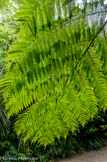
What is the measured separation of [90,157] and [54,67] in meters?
4.71

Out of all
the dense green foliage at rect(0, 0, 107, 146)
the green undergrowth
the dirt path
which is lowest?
the dirt path

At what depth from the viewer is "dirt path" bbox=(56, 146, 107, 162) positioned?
161 inches

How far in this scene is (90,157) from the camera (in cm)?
424

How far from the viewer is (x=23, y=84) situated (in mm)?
358

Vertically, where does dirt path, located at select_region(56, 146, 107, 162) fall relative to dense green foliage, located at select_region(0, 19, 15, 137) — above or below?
below

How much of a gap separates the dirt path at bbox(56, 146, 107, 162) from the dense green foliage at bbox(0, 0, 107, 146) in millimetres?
4217

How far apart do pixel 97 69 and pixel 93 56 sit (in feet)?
0.14

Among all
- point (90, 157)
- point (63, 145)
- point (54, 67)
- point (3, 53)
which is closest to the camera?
point (54, 67)

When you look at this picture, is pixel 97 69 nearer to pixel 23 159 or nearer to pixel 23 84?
pixel 23 84

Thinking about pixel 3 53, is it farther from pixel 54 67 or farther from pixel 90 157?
pixel 90 157

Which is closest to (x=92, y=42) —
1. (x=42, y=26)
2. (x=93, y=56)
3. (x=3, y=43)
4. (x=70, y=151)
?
(x=93, y=56)

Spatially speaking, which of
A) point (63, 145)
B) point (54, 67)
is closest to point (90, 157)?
point (63, 145)

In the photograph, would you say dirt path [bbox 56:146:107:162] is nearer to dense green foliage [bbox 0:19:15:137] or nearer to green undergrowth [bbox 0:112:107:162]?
green undergrowth [bbox 0:112:107:162]

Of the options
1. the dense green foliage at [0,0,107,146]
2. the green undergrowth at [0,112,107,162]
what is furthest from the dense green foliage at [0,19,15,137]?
the dense green foliage at [0,0,107,146]
